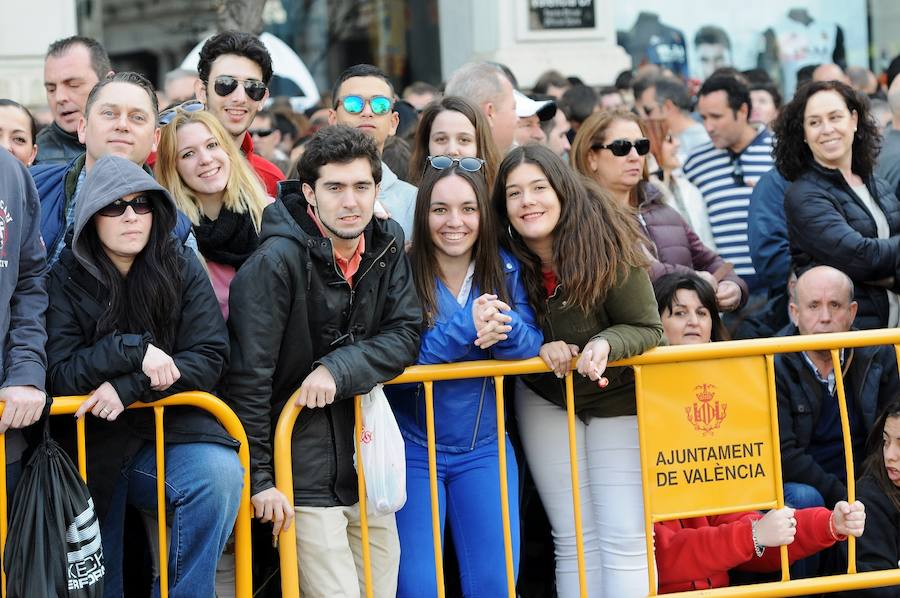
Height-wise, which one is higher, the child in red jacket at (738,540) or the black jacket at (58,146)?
the black jacket at (58,146)

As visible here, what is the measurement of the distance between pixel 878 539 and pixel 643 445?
3.94 feet

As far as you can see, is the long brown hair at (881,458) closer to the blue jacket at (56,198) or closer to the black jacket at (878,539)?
the black jacket at (878,539)

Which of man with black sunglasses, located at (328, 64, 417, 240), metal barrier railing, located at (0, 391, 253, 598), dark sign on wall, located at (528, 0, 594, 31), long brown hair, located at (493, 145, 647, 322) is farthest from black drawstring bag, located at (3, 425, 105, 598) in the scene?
dark sign on wall, located at (528, 0, 594, 31)

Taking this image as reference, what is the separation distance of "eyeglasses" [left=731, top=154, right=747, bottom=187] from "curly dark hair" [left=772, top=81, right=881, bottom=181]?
3.77 ft

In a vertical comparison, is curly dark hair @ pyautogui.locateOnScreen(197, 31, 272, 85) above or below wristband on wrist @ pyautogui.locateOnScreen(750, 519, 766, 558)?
above

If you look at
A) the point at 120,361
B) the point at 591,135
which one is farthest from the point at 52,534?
the point at 591,135

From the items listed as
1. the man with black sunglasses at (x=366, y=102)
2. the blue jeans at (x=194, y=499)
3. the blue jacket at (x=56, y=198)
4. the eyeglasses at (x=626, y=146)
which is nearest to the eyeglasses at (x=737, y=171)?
the eyeglasses at (x=626, y=146)

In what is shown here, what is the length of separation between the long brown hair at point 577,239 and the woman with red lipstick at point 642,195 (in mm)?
960

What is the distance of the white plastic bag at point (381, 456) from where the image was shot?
4.71 metres

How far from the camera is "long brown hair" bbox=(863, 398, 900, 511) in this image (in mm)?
5496

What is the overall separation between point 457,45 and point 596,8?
1606mm

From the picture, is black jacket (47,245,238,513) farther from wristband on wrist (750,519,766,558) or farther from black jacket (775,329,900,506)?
black jacket (775,329,900,506)

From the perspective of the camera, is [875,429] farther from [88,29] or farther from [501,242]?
[88,29]

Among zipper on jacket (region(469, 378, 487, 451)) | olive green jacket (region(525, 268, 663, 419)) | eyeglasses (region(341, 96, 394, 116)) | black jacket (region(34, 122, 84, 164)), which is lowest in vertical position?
zipper on jacket (region(469, 378, 487, 451))
